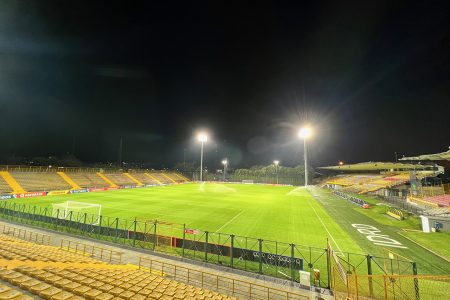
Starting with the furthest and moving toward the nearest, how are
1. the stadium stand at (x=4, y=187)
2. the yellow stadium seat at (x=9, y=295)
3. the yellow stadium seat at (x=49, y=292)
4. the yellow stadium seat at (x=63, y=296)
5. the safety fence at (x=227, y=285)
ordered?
the stadium stand at (x=4, y=187) → the safety fence at (x=227, y=285) → the yellow stadium seat at (x=49, y=292) → the yellow stadium seat at (x=63, y=296) → the yellow stadium seat at (x=9, y=295)

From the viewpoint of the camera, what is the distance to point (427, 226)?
2350 cm

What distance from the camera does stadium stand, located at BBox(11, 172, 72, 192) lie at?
4848 centimetres

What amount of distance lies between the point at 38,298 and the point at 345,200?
5088cm

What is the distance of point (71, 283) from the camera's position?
9188 mm

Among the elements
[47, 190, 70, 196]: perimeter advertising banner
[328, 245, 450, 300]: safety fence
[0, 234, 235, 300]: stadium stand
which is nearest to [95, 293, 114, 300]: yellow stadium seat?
[0, 234, 235, 300]: stadium stand

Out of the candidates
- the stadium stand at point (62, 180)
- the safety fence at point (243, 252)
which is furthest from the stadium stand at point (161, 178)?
the safety fence at point (243, 252)

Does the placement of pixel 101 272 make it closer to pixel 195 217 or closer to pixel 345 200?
pixel 195 217

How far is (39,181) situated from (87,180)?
11.4 meters

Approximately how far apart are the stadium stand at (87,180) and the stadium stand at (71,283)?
174 ft

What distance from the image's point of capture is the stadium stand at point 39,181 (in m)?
48.5

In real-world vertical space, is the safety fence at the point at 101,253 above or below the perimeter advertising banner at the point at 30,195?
below

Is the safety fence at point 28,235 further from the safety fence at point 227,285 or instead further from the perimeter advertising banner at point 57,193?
the perimeter advertising banner at point 57,193

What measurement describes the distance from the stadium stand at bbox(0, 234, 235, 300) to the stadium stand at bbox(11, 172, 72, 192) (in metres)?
46.6

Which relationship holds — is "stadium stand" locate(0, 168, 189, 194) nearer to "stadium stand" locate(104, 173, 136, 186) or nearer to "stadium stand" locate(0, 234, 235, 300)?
"stadium stand" locate(104, 173, 136, 186)
